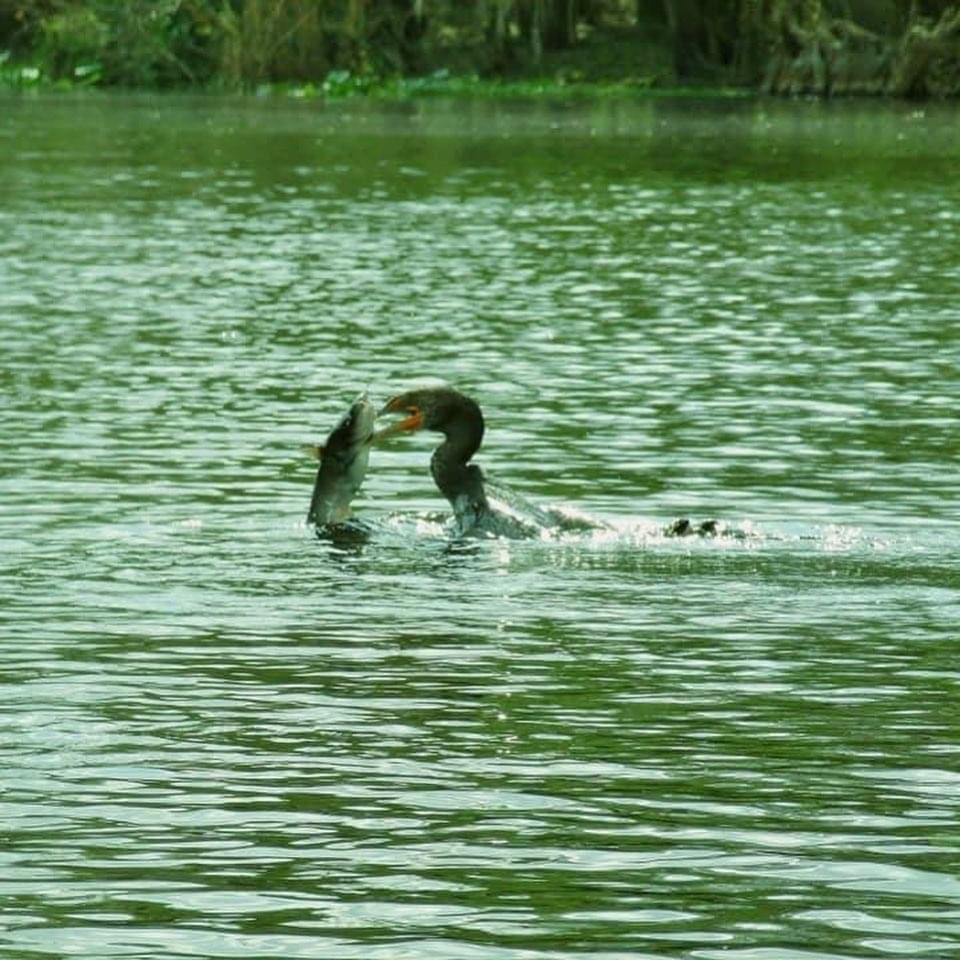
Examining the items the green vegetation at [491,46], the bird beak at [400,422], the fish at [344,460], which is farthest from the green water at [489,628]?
the green vegetation at [491,46]

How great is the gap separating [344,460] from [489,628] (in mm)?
3399

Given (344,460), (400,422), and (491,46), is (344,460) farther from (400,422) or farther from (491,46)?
(491,46)

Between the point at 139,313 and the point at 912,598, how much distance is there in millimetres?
18752

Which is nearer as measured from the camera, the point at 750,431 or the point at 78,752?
the point at 78,752

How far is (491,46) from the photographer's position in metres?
98.4

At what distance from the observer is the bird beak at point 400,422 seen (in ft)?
61.3

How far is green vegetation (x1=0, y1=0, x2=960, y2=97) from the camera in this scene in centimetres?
8906

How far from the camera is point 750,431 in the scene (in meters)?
23.7

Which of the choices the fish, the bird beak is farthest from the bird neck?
the fish

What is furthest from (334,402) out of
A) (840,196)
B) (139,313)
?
(840,196)

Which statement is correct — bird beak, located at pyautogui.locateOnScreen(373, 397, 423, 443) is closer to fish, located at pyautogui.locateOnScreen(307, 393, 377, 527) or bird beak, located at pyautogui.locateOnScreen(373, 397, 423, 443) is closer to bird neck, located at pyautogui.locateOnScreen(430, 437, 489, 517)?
fish, located at pyautogui.locateOnScreen(307, 393, 377, 527)

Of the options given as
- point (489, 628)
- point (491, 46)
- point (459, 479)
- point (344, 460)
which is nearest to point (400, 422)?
point (344, 460)

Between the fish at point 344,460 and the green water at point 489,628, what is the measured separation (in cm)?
29

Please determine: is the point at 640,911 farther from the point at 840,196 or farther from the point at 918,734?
the point at 840,196
